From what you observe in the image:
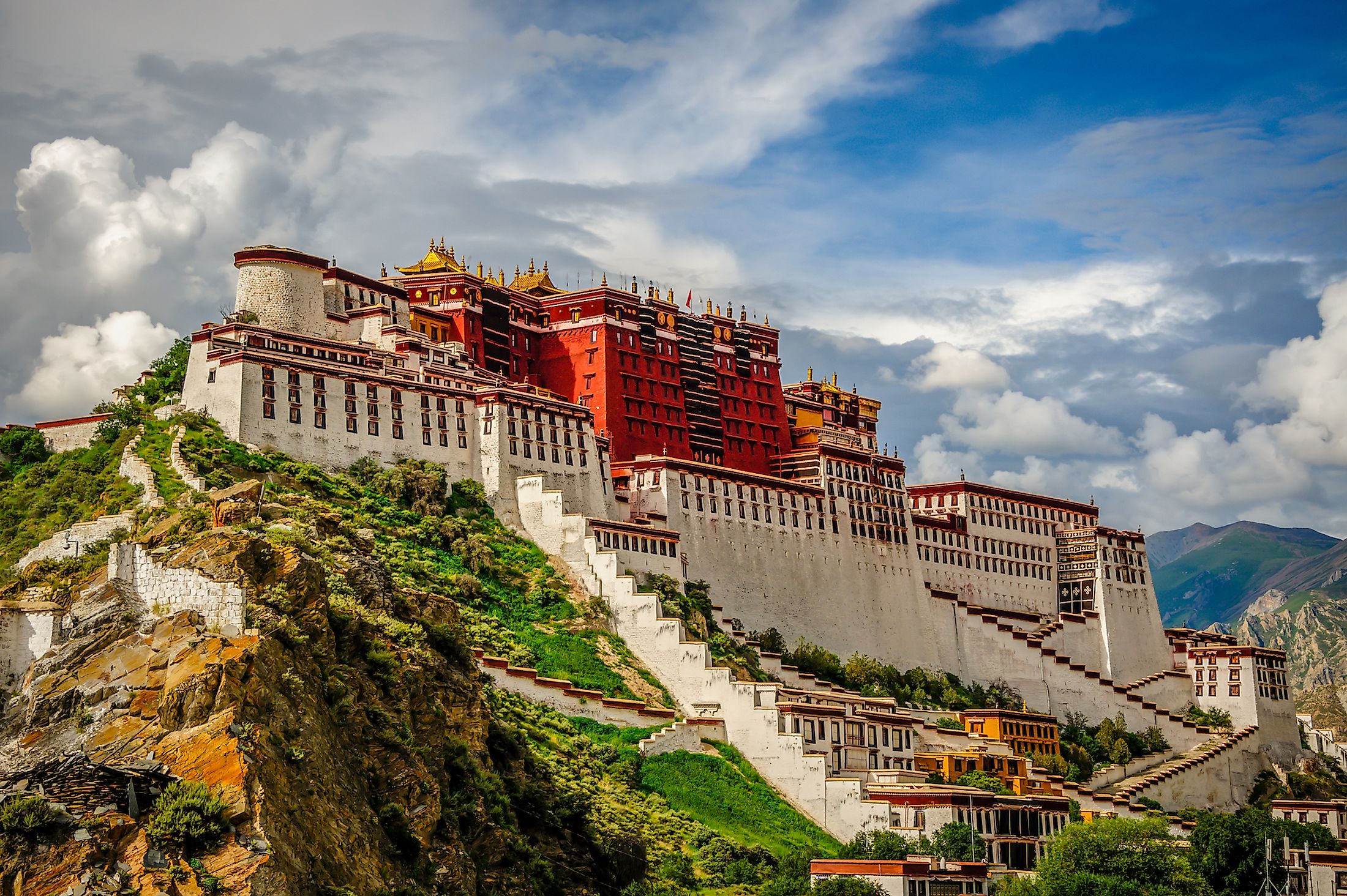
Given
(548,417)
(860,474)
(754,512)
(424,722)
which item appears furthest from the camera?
(860,474)

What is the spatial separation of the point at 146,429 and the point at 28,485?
5824 millimetres

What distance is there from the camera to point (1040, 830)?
75.4 meters

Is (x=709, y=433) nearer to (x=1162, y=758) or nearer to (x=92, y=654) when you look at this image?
(x=1162, y=758)

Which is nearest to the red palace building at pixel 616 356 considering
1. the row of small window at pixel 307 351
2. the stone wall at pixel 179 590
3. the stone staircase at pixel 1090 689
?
the row of small window at pixel 307 351

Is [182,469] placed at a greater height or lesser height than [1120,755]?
A: greater

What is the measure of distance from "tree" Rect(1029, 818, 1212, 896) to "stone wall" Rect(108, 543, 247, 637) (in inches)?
1375

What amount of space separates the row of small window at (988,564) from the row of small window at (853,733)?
25.9 m

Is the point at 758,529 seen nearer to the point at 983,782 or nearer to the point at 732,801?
the point at 983,782

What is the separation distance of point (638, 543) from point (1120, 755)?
28043 millimetres

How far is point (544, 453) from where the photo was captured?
88.2 m

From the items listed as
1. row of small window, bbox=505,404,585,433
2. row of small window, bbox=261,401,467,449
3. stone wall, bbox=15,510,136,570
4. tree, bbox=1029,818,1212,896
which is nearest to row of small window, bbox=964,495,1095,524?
row of small window, bbox=505,404,585,433

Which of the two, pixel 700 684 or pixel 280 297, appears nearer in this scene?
pixel 700 684

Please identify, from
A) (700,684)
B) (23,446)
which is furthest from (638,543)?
(23,446)

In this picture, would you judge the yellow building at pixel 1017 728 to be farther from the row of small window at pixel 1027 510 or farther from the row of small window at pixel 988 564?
the row of small window at pixel 1027 510
